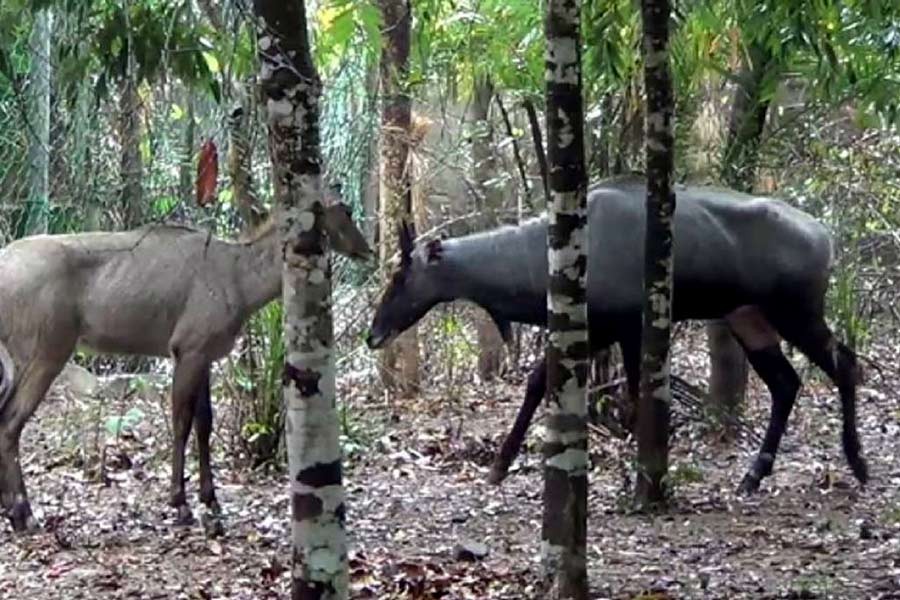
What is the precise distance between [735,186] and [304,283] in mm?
6500

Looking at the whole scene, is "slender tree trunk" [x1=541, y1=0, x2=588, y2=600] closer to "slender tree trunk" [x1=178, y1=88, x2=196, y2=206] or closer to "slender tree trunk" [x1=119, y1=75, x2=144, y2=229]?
"slender tree trunk" [x1=119, y1=75, x2=144, y2=229]

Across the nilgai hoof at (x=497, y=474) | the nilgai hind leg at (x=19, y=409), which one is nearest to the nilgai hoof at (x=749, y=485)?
the nilgai hoof at (x=497, y=474)

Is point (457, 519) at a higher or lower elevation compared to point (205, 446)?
lower

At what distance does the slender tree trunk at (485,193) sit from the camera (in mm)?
13234

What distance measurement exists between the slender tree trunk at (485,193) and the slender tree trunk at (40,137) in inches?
129

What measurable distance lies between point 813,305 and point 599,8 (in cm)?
251

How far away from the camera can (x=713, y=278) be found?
31.3ft

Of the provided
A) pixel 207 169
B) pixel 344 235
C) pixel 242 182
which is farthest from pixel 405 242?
pixel 207 169

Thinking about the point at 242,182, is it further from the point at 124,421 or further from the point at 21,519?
the point at 124,421

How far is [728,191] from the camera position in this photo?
984 centimetres

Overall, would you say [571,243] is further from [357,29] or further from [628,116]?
[628,116]

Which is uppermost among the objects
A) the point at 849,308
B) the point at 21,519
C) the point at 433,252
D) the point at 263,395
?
the point at 433,252

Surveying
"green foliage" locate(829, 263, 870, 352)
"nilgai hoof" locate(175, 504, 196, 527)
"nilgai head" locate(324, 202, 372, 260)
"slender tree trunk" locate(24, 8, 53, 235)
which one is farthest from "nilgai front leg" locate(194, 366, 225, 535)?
"green foliage" locate(829, 263, 870, 352)

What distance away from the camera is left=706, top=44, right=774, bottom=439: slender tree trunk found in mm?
10727
